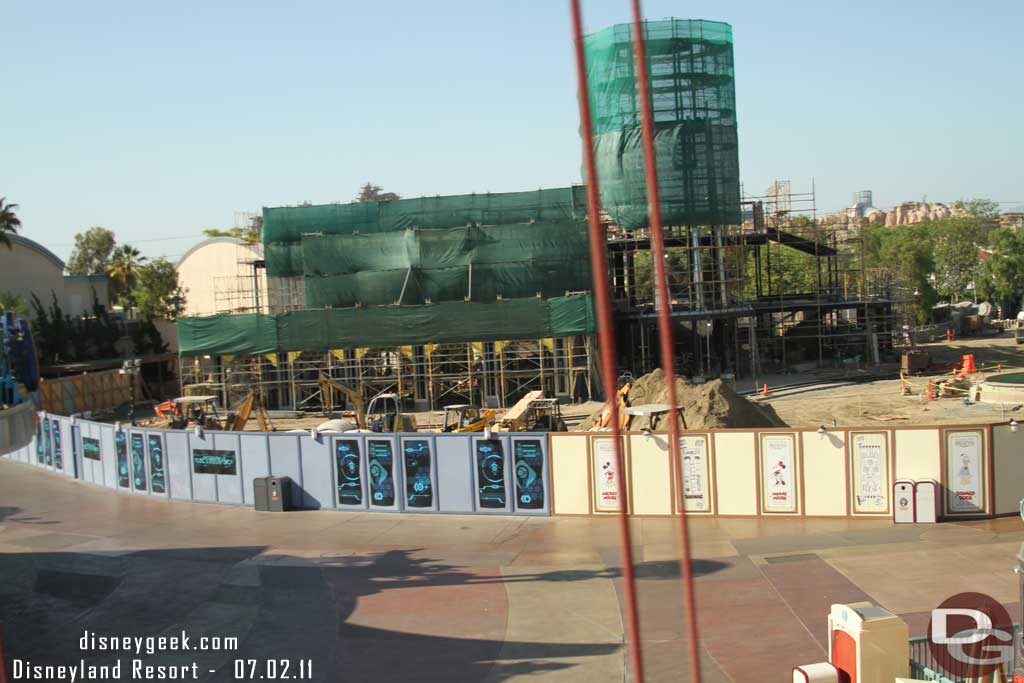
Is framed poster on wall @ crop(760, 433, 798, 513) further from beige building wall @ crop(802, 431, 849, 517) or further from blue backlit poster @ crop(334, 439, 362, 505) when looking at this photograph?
blue backlit poster @ crop(334, 439, 362, 505)

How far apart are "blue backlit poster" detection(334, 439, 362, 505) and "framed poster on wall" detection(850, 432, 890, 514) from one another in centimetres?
1161

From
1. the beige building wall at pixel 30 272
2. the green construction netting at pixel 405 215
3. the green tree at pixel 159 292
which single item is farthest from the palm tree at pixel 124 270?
the green construction netting at pixel 405 215

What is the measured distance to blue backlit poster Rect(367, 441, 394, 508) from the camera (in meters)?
22.8

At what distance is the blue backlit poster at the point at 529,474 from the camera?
21562 millimetres

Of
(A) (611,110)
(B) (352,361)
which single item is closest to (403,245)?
(B) (352,361)

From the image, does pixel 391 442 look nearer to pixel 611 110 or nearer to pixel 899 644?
pixel 899 644

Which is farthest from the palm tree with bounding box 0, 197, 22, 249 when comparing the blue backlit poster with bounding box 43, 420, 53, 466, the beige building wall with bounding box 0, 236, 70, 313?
the blue backlit poster with bounding box 43, 420, 53, 466

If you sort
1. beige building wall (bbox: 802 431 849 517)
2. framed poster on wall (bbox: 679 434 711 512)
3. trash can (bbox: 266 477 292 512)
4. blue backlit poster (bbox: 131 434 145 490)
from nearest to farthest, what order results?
beige building wall (bbox: 802 431 849 517)
framed poster on wall (bbox: 679 434 711 512)
trash can (bbox: 266 477 292 512)
blue backlit poster (bbox: 131 434 145 490)

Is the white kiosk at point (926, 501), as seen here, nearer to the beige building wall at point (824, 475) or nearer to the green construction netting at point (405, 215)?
the beige building wall at point (824, 475)

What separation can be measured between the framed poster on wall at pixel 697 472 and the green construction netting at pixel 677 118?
29049mm

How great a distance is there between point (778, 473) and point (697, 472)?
5.67 feet

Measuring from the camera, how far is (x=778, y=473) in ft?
65.4

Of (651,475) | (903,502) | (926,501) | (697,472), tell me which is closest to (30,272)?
(651,475)

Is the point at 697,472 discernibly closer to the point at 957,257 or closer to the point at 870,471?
the point at 870,471
